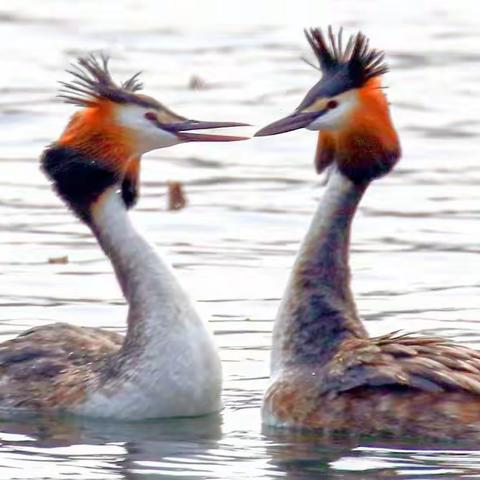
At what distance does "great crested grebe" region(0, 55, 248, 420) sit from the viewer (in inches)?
492

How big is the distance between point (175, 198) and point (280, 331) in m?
5.88

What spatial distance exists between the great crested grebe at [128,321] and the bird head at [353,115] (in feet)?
1.88

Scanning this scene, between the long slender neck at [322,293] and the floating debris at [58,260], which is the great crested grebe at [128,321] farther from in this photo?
the floating debris at [58,260]

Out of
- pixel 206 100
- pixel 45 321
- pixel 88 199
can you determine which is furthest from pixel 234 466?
pixel 206 100

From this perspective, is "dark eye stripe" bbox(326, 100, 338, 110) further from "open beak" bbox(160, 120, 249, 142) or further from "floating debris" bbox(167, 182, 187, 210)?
"floating debris" bbox(167, 182, 187, 210)

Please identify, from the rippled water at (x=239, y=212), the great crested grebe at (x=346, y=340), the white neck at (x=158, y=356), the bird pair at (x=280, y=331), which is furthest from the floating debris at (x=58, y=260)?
the great crested grebe at (x=346, y=340)

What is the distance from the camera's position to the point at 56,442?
12000 millimetres

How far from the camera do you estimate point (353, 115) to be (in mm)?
12492

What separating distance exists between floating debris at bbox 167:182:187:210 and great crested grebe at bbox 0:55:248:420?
16.5ft

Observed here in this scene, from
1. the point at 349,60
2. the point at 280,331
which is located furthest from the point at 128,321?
the point at 349,60

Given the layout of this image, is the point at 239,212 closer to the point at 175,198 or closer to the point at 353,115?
Result: the point at 175,198

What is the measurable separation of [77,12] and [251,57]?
165 inches

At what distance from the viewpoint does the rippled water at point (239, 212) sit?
1172cm

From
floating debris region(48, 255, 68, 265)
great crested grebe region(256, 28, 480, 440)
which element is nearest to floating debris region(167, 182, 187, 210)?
floating debris region(48, 255, 68, 265)
